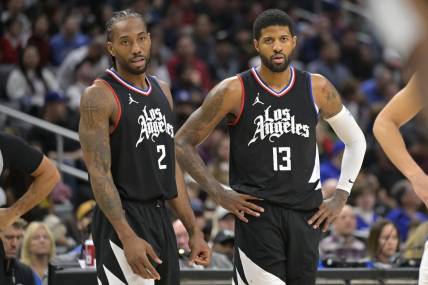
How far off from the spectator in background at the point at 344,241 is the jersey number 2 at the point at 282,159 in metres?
4.00

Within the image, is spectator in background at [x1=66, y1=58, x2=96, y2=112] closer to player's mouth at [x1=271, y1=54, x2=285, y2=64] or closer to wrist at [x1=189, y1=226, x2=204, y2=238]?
player's mouth at [x1=271, y1=54, x2=285, y2=64]

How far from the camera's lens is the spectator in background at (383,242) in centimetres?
862

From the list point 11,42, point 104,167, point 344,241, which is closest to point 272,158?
point 104,167

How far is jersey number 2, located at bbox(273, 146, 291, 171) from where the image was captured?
17.2 ft

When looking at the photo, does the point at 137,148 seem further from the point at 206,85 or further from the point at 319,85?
the point at 206,85

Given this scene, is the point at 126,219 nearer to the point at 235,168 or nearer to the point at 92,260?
the point at 235,168

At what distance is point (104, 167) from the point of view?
4570 mm

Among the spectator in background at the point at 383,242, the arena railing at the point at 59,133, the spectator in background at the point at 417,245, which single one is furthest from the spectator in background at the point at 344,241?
the arena railing at the point at 59,133

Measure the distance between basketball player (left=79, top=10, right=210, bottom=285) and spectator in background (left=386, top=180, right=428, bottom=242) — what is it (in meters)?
6.10

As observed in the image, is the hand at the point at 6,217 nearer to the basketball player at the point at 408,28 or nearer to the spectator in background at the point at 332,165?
the basketball player at the point at 408,28

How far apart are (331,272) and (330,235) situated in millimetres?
2535

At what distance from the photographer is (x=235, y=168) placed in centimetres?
538

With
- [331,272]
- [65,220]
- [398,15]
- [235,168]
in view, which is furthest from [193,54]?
[398,15]

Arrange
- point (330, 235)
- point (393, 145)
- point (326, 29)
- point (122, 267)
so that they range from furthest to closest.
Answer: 1. point (326, 29)
2. point (330, 235)
3. point (393, 145)
4. point (122, 267)
